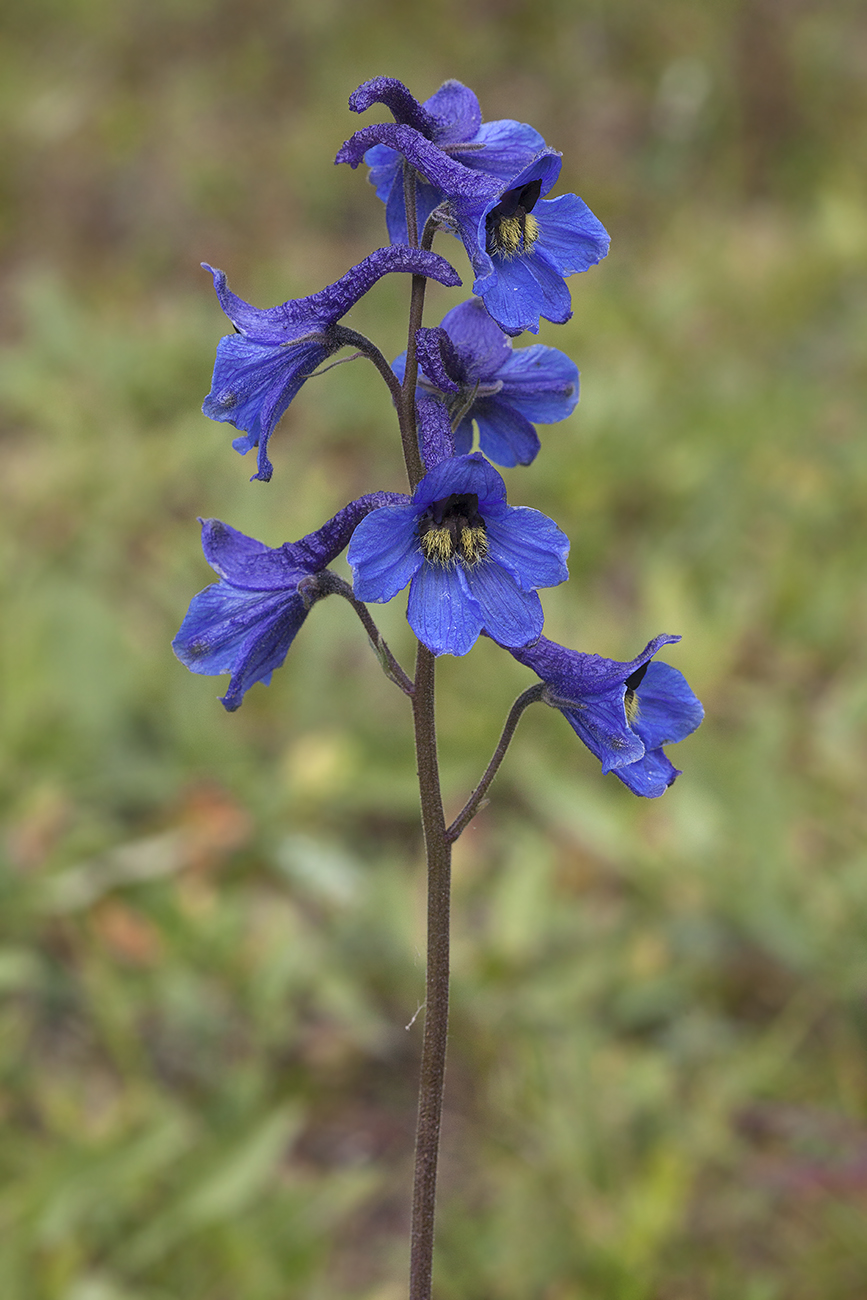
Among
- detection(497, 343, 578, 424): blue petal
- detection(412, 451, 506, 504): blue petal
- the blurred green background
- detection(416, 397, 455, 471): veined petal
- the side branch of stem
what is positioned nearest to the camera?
detection(412, 451, 506, 504): blue petal

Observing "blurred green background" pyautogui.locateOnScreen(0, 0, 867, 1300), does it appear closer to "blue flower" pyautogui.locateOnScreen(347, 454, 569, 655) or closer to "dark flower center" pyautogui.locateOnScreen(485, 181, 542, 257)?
"blue flower" pyautogui.locateOnScreen(347, 454, 569, 655)

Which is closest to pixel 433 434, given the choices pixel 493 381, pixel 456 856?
pixel 493 381

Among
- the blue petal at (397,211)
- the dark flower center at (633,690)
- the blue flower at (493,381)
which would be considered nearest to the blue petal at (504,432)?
the blue flower at (493,381)

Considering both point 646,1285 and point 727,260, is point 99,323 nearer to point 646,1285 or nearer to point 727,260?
point 727,260

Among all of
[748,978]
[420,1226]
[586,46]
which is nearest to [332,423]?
[748,978]

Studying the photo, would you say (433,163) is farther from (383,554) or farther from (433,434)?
(383,554)

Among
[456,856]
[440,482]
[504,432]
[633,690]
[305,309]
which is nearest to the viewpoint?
[440,482]

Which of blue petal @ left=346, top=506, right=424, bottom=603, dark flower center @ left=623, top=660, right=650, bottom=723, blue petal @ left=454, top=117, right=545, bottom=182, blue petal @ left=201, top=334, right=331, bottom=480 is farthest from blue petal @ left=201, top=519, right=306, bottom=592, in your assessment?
blue petal @ left=454, top=117, right=545, bottom=182
